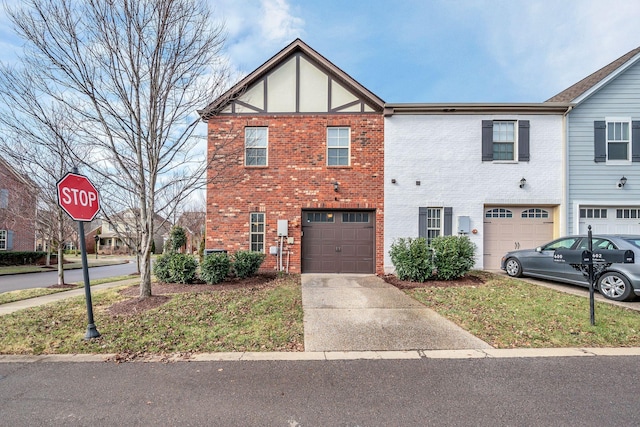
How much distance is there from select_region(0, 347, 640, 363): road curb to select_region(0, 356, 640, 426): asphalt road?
122 mm

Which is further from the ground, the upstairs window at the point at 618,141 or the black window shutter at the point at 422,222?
the upstairs window at the point at 618,141

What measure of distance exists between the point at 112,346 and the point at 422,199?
9.52m

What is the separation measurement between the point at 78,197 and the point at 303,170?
22.7 feet

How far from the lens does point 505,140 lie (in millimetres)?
11055

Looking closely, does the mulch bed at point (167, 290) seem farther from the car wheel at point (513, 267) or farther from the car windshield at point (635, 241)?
the car windshield at point (635, 241)

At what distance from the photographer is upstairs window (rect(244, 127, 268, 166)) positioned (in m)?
11.0

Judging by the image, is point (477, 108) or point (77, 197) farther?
point (477, 108)

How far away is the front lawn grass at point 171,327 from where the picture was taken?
451 cm

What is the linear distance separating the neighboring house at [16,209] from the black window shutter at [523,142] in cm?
1587

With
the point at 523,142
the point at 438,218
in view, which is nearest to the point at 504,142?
the point at 523,142

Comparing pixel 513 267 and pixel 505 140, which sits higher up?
pixel 505 140

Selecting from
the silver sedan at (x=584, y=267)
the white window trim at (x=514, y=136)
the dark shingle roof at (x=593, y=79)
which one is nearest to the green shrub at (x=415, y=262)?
the silver sedan at (x=584, y=267)

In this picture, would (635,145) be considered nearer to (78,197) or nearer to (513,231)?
(513,231)

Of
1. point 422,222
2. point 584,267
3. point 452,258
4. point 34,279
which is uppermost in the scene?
point 422,222
